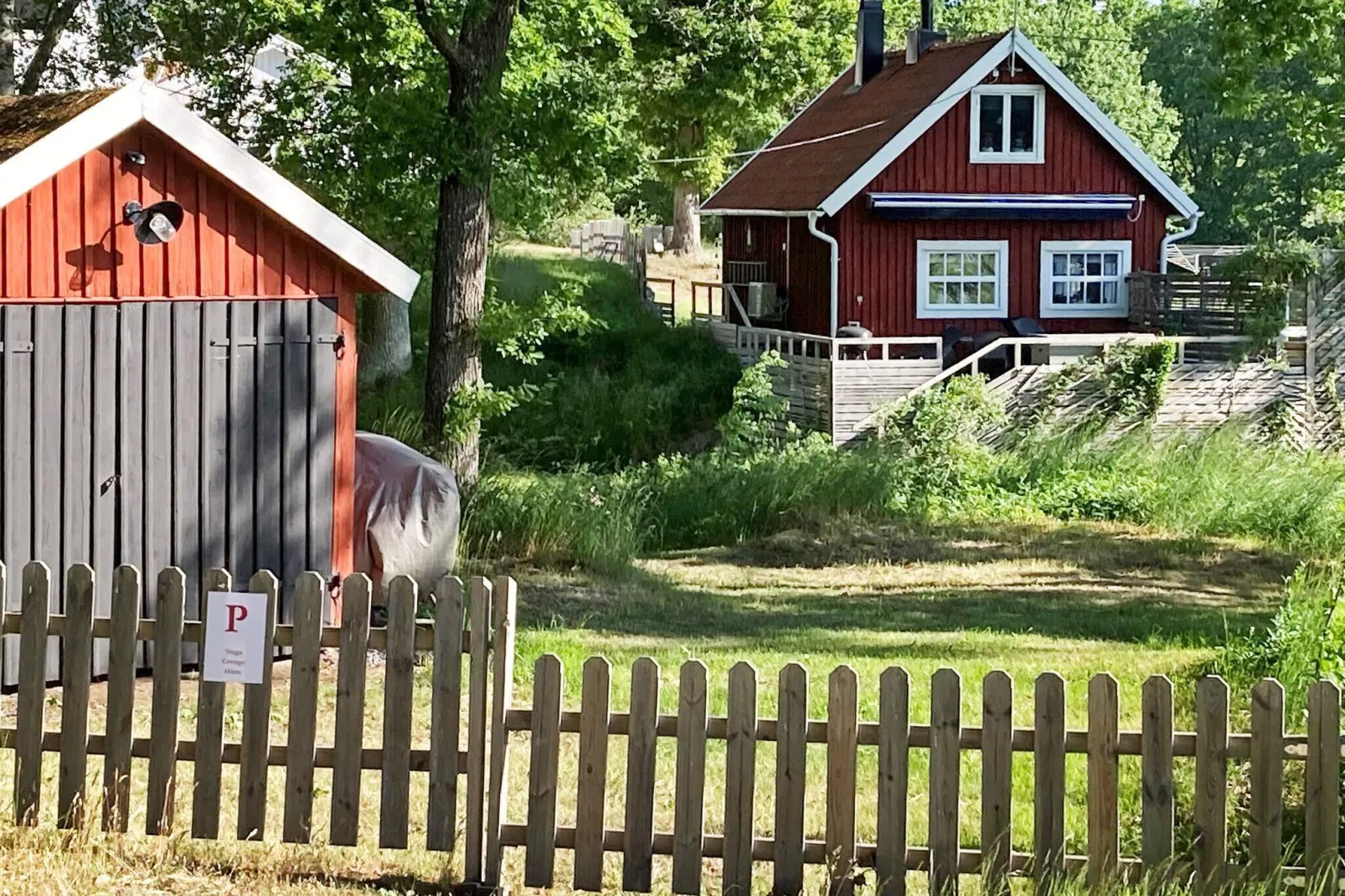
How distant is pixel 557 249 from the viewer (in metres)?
58.1

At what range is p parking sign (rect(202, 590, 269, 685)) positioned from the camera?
25.1ft

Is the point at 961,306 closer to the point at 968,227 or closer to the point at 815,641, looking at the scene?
the point at 968,227

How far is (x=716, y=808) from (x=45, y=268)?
5069 millimetres

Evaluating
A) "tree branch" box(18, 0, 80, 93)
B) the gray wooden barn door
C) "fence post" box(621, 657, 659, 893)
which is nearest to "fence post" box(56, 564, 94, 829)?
"fence post" box(621, 657, 659, 893)

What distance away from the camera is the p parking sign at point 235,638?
7637 millimetres

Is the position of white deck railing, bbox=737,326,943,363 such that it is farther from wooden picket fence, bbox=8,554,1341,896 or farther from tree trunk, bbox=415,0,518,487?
wooden picket fence, bbox=8,554,1341,896

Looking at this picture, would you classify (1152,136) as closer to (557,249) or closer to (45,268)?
(557,249)

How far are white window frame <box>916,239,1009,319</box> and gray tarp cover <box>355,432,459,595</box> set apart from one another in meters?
21.2

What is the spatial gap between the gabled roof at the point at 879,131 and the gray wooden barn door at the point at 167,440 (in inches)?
869

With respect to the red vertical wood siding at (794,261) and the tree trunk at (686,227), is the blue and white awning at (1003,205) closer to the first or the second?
the red vertical wood siding at (794,261)

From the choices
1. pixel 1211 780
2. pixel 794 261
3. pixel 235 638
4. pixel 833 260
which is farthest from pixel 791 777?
pixel 794 261

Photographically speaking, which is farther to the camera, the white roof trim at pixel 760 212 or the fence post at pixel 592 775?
the white roof trim at pixel 760 212

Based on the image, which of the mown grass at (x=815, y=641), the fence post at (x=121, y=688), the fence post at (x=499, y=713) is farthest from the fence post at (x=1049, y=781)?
the fence post at (x=121, y=688)

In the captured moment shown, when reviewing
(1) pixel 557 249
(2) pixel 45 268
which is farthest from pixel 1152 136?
(2) pixel 45 268
